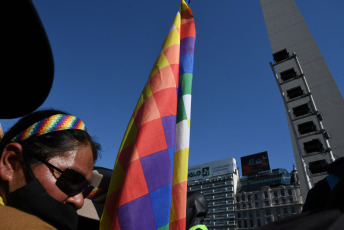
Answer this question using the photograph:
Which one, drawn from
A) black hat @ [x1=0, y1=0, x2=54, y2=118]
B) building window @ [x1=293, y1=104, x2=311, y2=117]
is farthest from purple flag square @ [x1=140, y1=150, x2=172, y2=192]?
building window @ [x1=293, y1=104, x2=311, y2=117]

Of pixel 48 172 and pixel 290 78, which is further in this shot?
pixel 290 78

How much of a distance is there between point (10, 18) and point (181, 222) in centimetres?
172

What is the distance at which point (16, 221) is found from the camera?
0.57 metres

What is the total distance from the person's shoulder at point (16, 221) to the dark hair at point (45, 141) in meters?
0.40

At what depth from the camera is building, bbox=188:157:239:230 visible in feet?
201

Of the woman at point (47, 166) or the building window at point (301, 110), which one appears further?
the building window at point (301, 110)

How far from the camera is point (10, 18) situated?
0.63 meters

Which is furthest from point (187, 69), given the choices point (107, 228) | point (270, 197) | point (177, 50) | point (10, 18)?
point (270, 197)

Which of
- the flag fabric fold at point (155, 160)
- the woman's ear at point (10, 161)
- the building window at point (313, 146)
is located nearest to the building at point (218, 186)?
the building window at point (313, 146)

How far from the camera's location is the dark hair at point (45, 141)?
0.98m

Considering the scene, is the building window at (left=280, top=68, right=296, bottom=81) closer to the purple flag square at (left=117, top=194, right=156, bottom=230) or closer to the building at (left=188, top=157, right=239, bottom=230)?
the purple flag square at (left=117, top=194, right=156, bottom=230)

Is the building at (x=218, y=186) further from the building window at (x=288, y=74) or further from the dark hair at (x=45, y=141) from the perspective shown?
the dark hair at (x=45, y=141)

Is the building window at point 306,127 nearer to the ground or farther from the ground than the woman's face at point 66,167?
farther from the ground

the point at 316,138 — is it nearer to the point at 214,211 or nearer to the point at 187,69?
the point at 187,69
